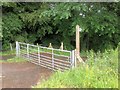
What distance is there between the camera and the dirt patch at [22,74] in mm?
7848

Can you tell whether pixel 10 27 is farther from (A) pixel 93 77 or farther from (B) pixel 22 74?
(A) pixel 93 77

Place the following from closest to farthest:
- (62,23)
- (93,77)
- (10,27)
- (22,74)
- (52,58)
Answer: (93,77) < (22,74) < (52,58) < (10,27) < (62,23)

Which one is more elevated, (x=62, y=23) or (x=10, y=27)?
(x=62, y=23)

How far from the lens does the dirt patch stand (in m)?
7.85

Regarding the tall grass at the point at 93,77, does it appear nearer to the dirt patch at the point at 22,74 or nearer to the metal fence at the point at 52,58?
the dirt patch at the point at 22,74

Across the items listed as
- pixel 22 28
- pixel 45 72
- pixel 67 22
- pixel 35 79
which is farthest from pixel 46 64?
pixel 22 28

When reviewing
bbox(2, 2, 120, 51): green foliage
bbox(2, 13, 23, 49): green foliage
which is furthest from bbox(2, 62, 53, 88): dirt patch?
bbox(2, 13, 23, 49): green foliage

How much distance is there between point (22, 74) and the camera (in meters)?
9.40

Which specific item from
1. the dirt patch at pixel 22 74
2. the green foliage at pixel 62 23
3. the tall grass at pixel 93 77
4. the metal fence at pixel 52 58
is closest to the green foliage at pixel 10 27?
the green foliage at pixel 62 23

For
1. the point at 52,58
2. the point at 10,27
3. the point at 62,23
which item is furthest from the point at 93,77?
the point at 10,27

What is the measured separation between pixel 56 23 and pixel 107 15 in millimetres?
3903

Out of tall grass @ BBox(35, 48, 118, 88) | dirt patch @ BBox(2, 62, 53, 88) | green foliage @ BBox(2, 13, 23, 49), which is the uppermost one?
green foliage @ BBox(2, 13, 23, 49)

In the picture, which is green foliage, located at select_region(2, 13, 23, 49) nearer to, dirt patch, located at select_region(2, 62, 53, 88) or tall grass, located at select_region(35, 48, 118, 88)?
dirt patch, located at select_region(2, 62, 53, 88)

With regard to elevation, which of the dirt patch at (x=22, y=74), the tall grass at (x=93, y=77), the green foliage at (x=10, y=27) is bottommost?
the dirt patch at (x=22, y=74)
